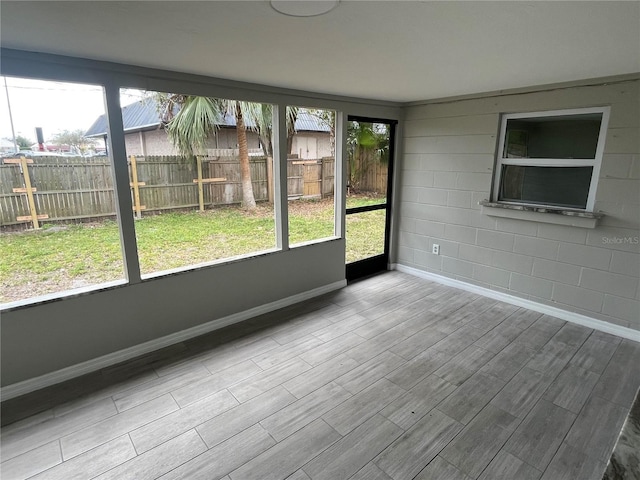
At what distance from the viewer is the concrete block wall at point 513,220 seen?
279cm

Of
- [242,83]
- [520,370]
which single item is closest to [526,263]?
Result: [520,370]

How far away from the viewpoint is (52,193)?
2855 mm

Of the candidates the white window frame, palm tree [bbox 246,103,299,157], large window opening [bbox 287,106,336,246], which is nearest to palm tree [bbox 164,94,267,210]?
palm tree [bbox 246,103,299,157]

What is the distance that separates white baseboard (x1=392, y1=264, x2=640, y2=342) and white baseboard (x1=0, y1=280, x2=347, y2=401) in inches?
65.2

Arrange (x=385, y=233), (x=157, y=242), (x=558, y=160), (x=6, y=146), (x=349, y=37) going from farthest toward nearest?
1. (x=385, y=233)
2. (x=157, y=242)
3. (x=558, y=160)
4. (x=6, y=146)
5. (x=349, y=37)

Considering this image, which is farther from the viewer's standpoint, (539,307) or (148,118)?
(148,118)

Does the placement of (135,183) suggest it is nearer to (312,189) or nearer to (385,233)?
(312,189)

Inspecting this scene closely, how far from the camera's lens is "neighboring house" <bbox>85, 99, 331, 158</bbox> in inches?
153

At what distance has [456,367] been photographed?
2.53 metres

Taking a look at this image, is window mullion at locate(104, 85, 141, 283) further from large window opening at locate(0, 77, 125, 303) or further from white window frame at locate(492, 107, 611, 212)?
white window frame at locate(492, 107, 611, 212)

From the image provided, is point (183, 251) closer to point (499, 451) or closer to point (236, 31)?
point (236, 31)

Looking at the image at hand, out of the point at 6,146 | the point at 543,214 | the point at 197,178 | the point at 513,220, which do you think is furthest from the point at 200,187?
the point at 543,214

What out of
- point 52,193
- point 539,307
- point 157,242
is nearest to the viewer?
point 52,193

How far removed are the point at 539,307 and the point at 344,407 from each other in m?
2.46
